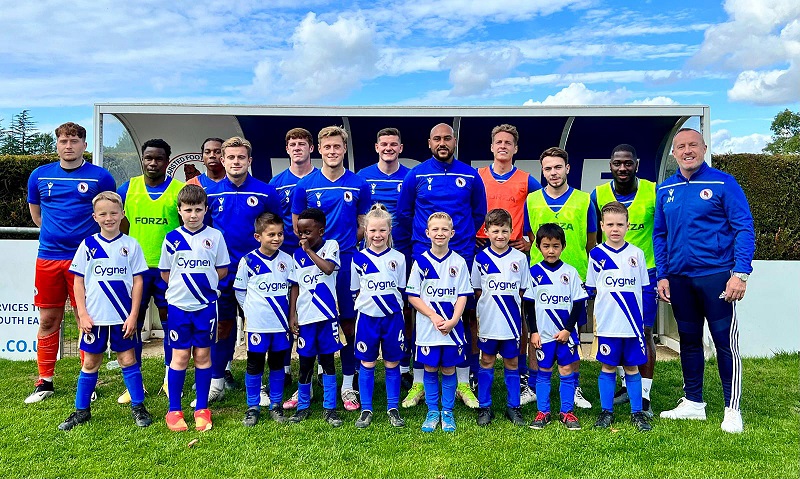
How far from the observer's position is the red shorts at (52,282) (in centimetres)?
419

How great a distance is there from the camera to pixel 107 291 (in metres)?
3.48

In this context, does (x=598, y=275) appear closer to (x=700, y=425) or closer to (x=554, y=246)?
(x=554, y=246)

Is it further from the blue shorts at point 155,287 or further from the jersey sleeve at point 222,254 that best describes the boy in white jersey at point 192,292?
the blue shorts at point 155,287

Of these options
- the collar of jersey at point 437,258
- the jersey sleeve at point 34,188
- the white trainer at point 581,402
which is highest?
the jersey sleeve at point 34,188

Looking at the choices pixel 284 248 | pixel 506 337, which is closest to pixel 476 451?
pixel 506 337

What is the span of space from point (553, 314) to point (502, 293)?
0.37m

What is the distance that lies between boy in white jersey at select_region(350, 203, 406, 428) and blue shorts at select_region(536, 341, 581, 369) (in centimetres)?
95

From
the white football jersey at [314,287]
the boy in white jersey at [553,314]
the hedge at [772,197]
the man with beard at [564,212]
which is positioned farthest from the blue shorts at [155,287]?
the hedge at [772,197]

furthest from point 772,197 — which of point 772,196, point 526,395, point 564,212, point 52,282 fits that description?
point 52,282

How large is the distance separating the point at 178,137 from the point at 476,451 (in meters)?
4.83

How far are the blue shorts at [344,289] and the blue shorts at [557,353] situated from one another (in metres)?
1.38

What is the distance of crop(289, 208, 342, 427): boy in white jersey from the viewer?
141 inches

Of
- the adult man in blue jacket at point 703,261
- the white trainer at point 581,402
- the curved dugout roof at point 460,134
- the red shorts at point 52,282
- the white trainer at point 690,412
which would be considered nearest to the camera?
the adult man in blue jacket at point 703,261

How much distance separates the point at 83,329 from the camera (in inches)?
137
